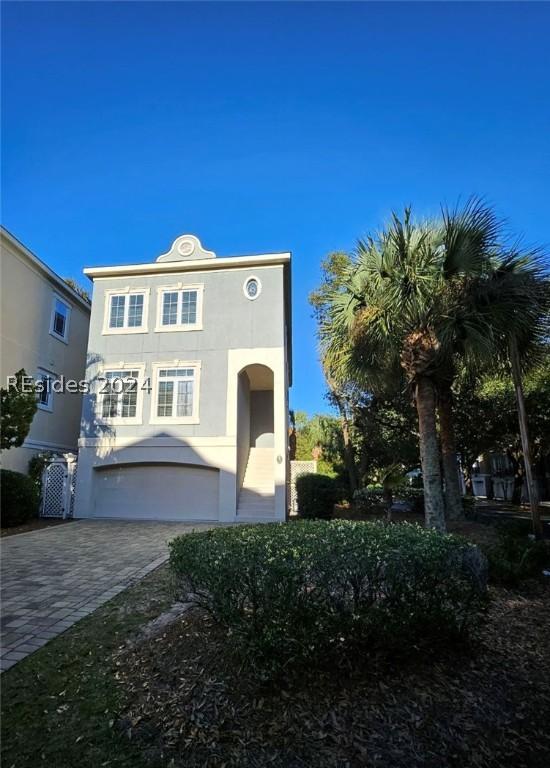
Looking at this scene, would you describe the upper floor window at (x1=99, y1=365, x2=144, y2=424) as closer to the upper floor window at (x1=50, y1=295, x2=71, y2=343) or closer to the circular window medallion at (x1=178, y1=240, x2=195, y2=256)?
the upper floor window at (x1=50, y1=295, x2=71, y2=343)

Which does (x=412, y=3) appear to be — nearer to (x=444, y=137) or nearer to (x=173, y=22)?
(x=444, y=137)

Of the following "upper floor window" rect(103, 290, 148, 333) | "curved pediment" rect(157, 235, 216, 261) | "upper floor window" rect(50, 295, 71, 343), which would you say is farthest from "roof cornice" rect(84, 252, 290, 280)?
"upper floor window" rect(50, 295, 71, 343)

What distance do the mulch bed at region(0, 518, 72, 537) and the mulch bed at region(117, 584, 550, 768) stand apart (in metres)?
9.79

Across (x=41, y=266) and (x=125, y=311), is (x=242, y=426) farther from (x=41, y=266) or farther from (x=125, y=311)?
(x=41, y=266)

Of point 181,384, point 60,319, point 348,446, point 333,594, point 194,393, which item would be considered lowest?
point 333,594

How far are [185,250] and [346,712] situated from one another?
15.6 m

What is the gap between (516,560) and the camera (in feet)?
19.8

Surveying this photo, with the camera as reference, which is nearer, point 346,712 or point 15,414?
point 346,712

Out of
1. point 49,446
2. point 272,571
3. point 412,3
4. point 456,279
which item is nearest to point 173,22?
point 412,3

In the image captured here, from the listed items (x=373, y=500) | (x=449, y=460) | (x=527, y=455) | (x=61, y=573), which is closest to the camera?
(x=61, y=573)

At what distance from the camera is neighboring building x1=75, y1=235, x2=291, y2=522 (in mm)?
14531

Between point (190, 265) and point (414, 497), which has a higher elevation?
point (190, 265)

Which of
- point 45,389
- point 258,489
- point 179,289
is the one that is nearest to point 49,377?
point 45,389

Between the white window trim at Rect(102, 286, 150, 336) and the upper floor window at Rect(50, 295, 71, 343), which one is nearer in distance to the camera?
the white window trim at Rect(102, 286, 150, 336)
